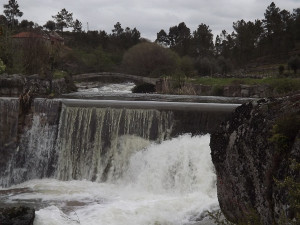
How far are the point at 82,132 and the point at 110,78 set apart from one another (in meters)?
32.9

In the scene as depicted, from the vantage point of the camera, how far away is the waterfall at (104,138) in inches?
532

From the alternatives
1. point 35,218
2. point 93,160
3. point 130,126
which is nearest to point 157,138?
point 130,126

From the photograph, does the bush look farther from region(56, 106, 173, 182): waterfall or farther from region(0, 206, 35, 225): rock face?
region(0, 206, 35, 225): rock face

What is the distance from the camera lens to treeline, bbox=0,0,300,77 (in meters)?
30.5

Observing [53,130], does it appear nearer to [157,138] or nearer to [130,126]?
[130,126]

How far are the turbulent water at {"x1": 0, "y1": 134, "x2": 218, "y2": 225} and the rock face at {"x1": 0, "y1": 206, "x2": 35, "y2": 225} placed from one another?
10.8 inches

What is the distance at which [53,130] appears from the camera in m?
14.7

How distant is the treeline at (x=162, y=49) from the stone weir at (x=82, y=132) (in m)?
12.1

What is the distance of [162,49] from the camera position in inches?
1816

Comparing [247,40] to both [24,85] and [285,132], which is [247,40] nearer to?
[24,85]

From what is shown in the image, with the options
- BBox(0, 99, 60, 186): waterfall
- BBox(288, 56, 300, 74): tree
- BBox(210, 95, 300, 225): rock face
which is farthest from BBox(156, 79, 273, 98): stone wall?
BBox(210, 95, 300, 225): rock face

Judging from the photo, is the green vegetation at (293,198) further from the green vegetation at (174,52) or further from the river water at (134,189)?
the green vegetation at (174,52)

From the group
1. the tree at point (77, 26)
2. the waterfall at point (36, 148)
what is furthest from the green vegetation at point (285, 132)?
the tree at point (77, 26)

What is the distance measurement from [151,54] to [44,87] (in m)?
22.4
